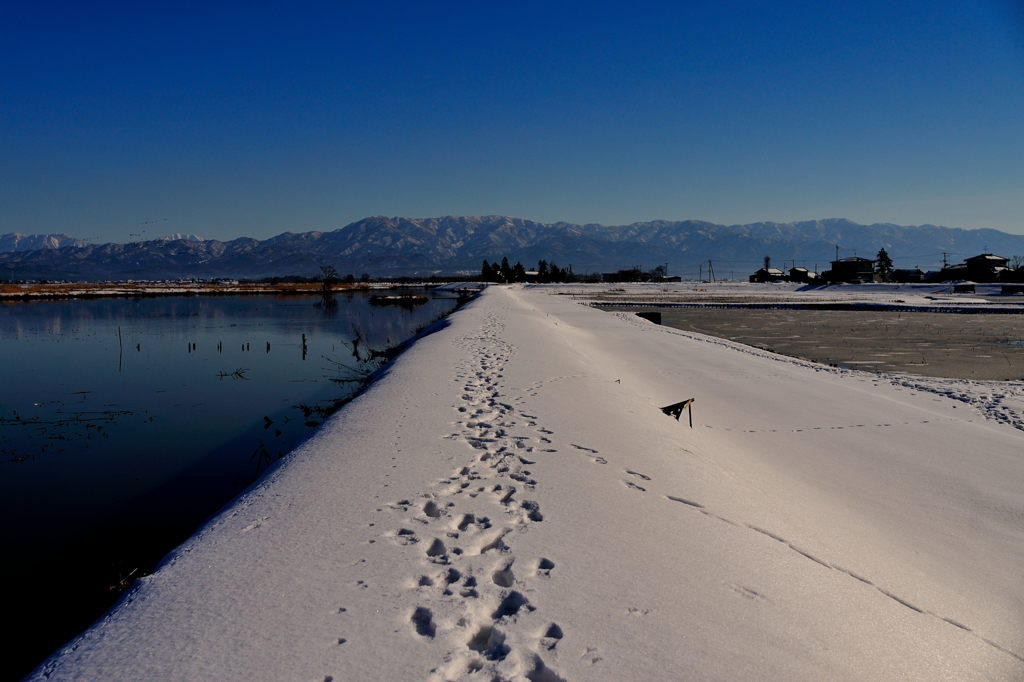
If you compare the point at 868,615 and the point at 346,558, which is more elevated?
the point at 346,558

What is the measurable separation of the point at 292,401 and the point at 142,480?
17.5 feet

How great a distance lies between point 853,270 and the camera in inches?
4016

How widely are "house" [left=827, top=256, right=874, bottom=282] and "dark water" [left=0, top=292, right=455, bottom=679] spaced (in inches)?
4143

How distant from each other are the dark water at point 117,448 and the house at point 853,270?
345 feet

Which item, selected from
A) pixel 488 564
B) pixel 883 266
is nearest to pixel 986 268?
pixel 883 266

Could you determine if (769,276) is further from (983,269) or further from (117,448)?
(117,448)

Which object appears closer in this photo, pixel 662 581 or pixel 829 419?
pixel 662 581

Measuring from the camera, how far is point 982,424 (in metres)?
8.98

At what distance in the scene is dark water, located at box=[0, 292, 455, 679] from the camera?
5.58 metres

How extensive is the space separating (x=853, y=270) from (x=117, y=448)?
117 m

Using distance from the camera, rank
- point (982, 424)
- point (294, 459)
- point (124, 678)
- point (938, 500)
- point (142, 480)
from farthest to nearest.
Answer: point (982, 424) < point (142, 480) < point (938, 500) < point (294, 459) < point (124, 678)

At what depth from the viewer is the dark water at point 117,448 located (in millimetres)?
5578

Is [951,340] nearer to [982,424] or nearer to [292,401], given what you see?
[982,424]

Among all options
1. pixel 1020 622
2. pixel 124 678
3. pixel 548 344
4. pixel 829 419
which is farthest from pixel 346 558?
pixel 548 344
